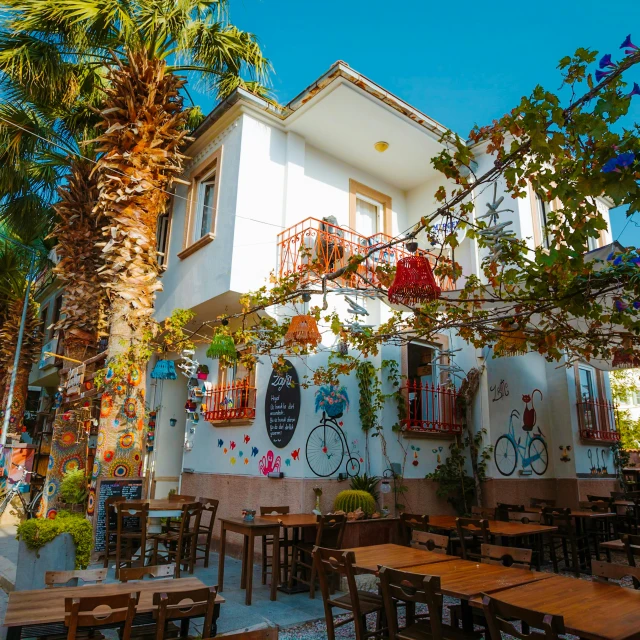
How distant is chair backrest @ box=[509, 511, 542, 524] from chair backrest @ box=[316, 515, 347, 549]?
2.80 meters

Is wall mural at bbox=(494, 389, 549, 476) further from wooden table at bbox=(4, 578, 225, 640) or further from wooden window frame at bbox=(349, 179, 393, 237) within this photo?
wooden table at bbox=(4, 578, 225, 640)

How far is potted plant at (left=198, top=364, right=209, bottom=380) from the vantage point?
10875 mm

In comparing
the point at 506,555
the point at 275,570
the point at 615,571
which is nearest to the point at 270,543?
the point at 275,570

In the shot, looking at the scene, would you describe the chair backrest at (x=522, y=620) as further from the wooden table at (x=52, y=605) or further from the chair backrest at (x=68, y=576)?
the chair backrest at (x=68, y=576)

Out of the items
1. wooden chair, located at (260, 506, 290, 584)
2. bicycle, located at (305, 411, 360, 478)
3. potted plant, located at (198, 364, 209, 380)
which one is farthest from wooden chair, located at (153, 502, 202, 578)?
potted plant, located at (198, 364, 209, 380)

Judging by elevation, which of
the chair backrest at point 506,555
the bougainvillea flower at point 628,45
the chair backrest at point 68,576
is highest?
the bougainvillea flower at point 628,45

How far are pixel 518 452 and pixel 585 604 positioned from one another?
24.9 feet

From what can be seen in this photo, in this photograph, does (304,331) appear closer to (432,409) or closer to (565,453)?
(432,409)

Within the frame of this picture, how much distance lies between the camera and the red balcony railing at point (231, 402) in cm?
959

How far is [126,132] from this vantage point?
29.0 feet

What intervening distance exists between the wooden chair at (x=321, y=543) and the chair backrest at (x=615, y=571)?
10.4 feet

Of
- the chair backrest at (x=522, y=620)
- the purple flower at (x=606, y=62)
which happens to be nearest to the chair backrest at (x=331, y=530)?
the chair backrest at (x=522, y=620)

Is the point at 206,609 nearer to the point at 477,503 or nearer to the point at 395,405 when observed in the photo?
the point at 395,405

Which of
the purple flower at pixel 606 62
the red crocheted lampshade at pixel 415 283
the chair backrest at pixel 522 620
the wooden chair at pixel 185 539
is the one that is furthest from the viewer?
the wooden chair at pixel 185 539
